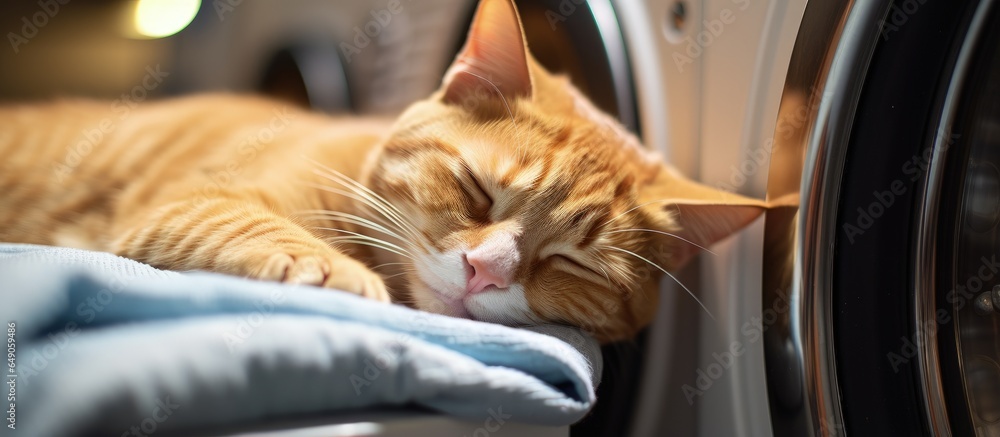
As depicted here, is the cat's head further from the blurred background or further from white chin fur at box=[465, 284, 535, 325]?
the blurred background

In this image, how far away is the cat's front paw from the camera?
2.35 ft

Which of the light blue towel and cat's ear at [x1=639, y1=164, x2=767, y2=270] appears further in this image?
cat's ear at [x1=639, y1=164, x2=767, y2=270]

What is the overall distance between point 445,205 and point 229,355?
418 millimetres

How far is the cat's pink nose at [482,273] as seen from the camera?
0.84 metres

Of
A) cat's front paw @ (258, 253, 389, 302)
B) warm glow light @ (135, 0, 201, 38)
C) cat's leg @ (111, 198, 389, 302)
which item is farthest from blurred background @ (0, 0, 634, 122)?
cat's front paw @ (258, 253, 389, 302)

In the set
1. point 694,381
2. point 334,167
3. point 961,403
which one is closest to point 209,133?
point 334,167

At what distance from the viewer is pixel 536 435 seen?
73cm

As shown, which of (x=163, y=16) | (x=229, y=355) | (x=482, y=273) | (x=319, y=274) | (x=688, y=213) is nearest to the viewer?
(x=229, y=355)

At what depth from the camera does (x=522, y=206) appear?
3.01 feet

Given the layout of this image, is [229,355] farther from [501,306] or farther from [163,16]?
[163,16]

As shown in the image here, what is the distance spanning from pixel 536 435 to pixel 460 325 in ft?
0.50

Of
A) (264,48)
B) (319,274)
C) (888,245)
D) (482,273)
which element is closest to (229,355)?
(319,274)

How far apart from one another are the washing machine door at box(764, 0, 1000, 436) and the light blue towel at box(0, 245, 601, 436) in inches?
13.8

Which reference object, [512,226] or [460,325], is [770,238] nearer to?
[512,226]
